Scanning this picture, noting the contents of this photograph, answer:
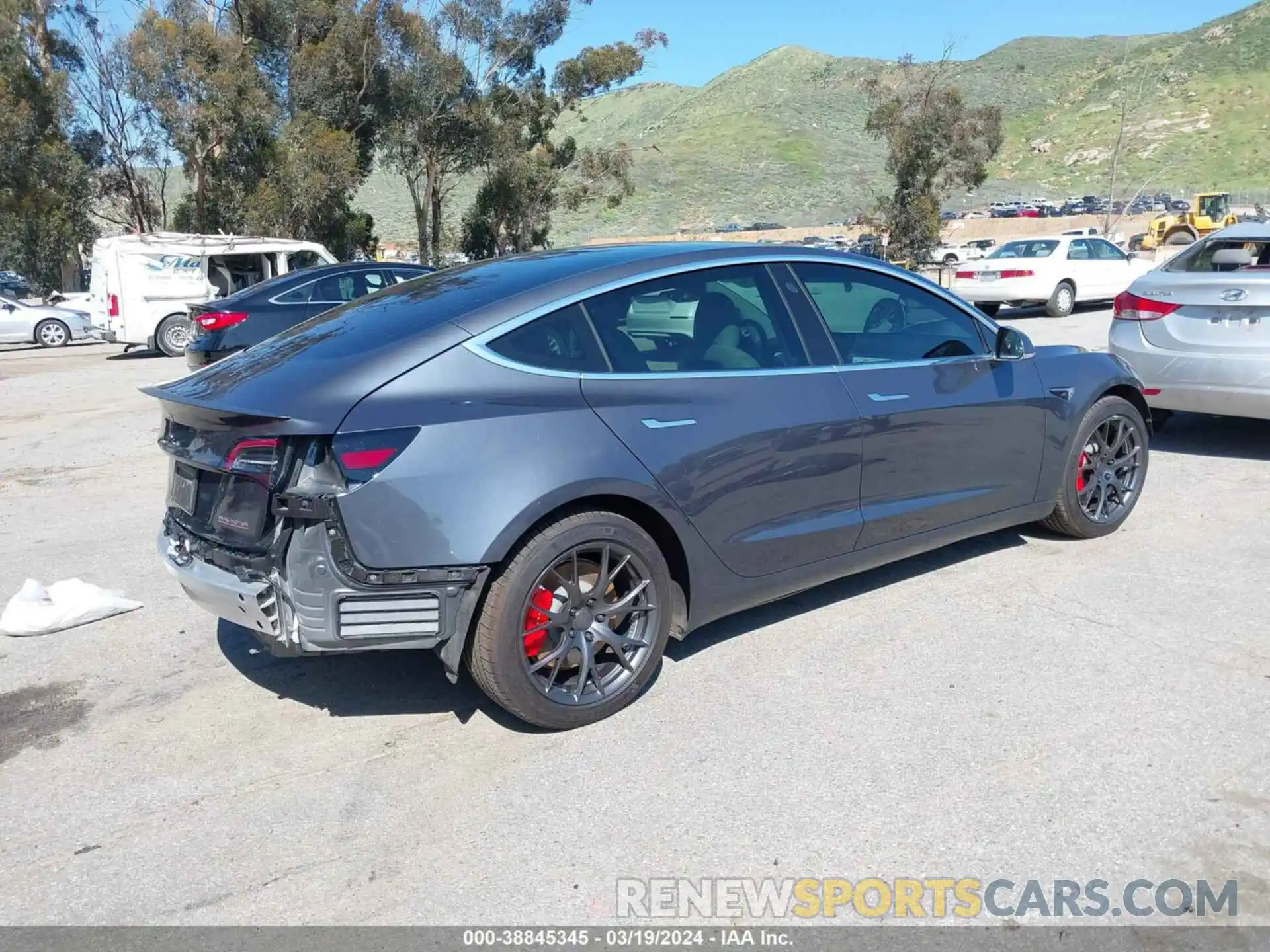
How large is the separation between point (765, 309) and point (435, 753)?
218cm

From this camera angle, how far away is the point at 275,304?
1241 cm

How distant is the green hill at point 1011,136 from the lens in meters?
81.9

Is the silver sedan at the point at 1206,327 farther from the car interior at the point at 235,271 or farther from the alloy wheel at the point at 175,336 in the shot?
the alloy wheel at the point at 175,336

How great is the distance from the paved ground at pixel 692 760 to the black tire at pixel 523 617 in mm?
115

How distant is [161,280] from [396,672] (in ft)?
51.5

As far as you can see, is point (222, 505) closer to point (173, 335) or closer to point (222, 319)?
point (222, 319)

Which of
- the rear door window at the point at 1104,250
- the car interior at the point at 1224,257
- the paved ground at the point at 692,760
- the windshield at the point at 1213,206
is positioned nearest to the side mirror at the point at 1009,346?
the paved ground at the point at 692,760

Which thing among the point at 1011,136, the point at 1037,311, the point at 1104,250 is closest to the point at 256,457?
the point at 1104,250

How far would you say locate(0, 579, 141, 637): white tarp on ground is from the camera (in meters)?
4.95

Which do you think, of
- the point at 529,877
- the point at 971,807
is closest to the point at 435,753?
the point at 529,877

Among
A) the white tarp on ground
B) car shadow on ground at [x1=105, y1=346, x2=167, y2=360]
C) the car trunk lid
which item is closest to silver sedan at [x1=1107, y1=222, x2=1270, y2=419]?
the car trunk lid

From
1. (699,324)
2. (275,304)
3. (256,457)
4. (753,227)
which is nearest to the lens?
(256,457)

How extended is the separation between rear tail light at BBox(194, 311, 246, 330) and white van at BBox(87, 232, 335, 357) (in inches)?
231

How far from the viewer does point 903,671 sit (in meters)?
4.27
